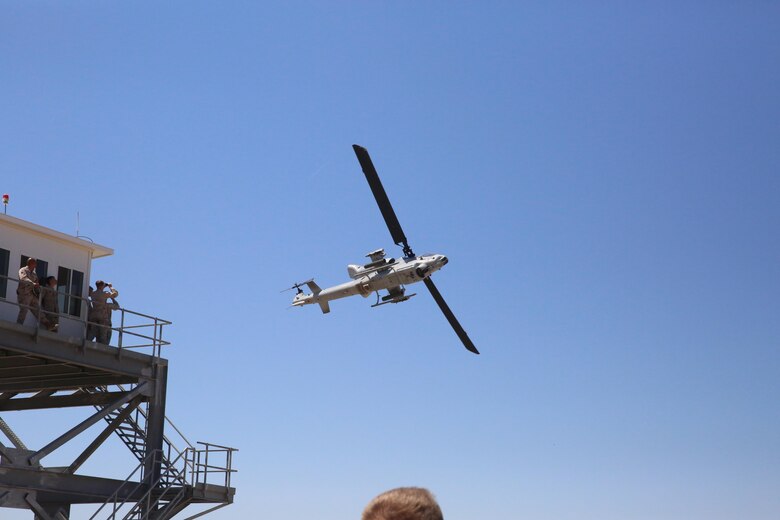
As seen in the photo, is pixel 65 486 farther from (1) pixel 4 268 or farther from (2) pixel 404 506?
(2) pixel 404 506

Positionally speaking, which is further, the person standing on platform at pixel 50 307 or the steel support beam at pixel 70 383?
the steel support beam at pixel 70 383

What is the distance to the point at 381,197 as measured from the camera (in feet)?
117

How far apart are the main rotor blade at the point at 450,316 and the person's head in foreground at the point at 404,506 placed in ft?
103

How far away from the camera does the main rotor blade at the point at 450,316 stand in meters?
36.4

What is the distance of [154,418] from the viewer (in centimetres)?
2875

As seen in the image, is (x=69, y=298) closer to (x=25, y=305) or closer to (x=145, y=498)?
(x=25, y=305)

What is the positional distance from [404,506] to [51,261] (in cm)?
2727

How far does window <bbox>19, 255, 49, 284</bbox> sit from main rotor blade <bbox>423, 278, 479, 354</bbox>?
1256 centimetres

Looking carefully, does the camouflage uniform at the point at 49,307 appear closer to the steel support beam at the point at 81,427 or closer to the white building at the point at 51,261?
the white building at the point at 51,261

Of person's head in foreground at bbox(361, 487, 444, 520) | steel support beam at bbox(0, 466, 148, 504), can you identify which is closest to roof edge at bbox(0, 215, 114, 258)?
steel support beam at bbox(0, 466, 148, 504)

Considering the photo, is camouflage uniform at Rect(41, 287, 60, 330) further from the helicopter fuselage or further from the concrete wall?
the helicopter fuselage

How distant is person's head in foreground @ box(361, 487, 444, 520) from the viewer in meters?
3.60

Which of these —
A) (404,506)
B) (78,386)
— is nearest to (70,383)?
(78,386)

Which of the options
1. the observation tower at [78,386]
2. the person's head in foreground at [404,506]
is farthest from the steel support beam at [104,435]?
the person's head in foreground at [404,506]
